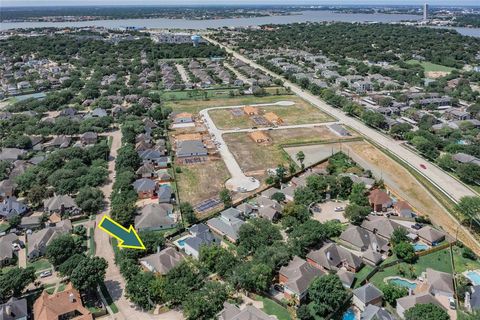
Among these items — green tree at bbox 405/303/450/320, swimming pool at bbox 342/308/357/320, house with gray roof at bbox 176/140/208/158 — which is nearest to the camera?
green tree at bbox 405/303/450/320

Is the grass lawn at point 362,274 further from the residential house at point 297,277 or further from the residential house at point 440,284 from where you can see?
the residential house at point 440,284

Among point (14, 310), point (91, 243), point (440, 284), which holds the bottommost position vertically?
point (91, 243)

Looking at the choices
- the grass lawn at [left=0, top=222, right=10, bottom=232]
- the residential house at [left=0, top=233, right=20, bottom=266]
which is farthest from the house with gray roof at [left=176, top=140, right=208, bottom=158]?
the residential house at [left=0, top=233, right=20, bottom=266]

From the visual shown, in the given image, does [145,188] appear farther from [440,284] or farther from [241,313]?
[440,284]

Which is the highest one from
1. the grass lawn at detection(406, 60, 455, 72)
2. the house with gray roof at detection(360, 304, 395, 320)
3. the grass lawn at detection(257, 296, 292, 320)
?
the house with gray roof at detection(360, 304, 395, 320)

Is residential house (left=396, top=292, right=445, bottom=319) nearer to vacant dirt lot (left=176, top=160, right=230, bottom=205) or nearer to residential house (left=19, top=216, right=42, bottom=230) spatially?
vacant dirt lot (left=176, top=160, right=230, bottom=205)

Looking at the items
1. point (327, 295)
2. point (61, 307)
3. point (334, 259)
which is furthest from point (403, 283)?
point (61, 307)

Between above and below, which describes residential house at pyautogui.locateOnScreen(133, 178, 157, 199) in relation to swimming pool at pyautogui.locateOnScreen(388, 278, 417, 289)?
above
